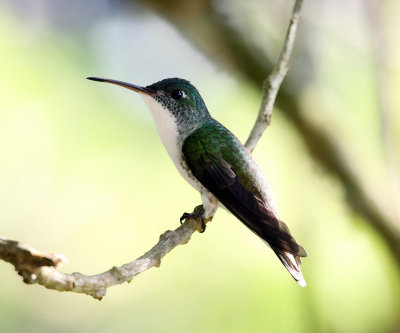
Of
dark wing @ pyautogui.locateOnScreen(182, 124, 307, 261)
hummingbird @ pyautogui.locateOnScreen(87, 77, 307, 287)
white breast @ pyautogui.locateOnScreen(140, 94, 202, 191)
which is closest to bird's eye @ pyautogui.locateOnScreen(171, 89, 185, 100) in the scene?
hummingbird @ pyautogui.locateOnScreen(87, 77, 307, 287)

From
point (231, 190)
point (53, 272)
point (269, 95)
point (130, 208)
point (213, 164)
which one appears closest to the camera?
point (53, 272)

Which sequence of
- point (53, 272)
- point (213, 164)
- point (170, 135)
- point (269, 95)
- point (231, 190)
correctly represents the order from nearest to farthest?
point (53, 272), point (231, 190), point (213, 164), point (170, 135), point (269, 95)

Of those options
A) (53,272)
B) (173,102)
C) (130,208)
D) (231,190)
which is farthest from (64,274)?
(130,208)

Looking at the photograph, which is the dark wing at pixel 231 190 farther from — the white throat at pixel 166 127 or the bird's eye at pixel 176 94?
the bird's eye at pixel 176 94

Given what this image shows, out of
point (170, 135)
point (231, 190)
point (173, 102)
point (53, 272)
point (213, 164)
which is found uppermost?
point (173, 102)

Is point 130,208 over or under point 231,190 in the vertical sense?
over

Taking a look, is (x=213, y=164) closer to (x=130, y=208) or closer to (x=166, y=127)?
(x=166, y=127)

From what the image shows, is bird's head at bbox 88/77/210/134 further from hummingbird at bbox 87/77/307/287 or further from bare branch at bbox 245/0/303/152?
bare branch at bbox 245/0/303/152
